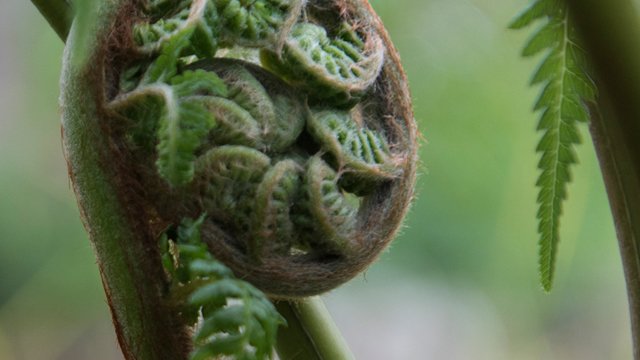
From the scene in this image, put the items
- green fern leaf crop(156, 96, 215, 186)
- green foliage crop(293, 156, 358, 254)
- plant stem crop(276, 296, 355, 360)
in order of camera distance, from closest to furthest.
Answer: green fern leaf crop(156, 96, 215, 186) → green foliage crop(293, 156, 358, 254) → plant stem crop(276, 296, 355, 360)

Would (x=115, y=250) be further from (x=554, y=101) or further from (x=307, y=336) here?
(x=554, y=101)

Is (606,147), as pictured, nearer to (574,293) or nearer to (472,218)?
(472,218)

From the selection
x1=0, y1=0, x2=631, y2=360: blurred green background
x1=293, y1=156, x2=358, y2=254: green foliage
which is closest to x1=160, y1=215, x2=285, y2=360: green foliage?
x1=293, y1=156, x2=358, y2=254: green foliage

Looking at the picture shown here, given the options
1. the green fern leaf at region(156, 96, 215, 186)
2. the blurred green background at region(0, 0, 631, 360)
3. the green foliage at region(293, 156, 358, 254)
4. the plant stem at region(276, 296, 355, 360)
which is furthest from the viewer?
the blurred green background at region(0, 0, 631, 360)

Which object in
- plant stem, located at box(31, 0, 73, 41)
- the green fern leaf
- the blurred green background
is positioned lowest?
the blurred green background

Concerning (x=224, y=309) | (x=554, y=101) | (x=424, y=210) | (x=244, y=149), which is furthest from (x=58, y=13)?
(x=424, y=210)

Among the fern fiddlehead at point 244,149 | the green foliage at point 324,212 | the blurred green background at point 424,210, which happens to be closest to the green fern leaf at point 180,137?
the fern fiddlehead at point 244,149

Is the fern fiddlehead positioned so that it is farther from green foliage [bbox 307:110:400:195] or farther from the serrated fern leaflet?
the serrated fern leaflet
